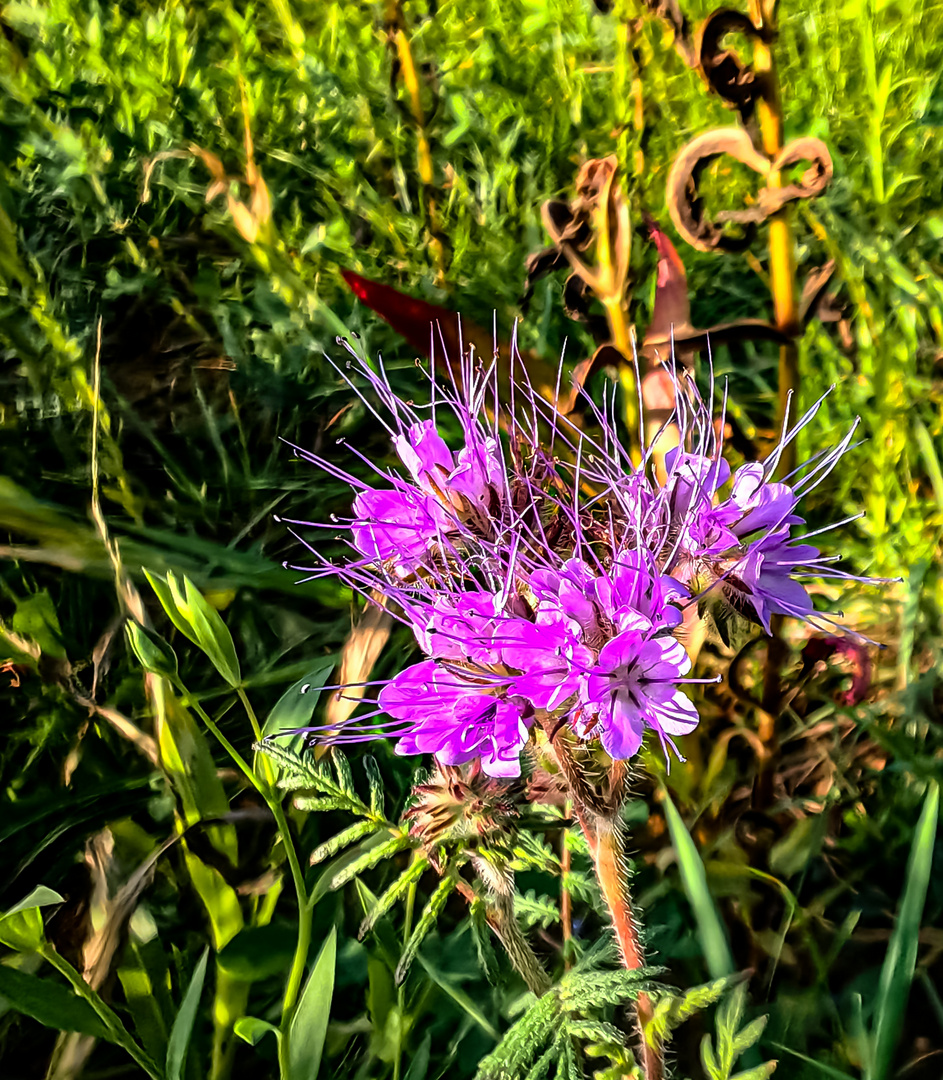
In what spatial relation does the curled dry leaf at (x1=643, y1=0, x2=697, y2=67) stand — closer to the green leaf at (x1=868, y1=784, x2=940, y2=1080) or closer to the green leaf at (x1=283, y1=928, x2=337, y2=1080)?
the green leaf at (x1=868, y1=784, x2=940, y2=1080)

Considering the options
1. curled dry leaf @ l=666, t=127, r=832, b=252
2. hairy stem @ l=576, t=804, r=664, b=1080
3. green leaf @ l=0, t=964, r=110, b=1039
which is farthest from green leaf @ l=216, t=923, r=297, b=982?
curled dry leaf @ l=666, t=127, r=832, b=252

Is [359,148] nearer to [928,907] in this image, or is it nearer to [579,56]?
[579,56]

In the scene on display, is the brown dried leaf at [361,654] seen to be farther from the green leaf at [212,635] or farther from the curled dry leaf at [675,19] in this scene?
the curled dry leaf at [675,19]

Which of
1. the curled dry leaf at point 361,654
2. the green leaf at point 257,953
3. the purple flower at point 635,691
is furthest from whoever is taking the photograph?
the curled dry leaf at point 361,654

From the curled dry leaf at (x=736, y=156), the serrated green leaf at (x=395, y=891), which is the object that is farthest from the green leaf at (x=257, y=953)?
the curled dry leaf at (x=736, y=156)

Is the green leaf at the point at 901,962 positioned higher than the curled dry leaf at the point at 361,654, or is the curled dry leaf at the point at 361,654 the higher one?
the curled dry leaf at the point at 361,654

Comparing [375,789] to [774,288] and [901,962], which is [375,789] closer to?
[901,962]

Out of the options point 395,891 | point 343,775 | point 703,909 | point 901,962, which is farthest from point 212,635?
point 901,962
